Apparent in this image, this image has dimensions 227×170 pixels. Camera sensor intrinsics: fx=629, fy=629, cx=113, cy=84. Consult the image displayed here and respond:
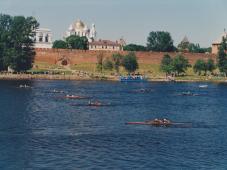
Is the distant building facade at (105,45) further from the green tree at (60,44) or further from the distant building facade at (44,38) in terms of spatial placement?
the green tree at (60,44)

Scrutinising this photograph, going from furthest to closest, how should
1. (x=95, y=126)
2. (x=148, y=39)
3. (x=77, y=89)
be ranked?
(x=148, y=39), (x=77, y=89), (x=95, y=126)

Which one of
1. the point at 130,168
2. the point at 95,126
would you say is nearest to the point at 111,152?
the point at 130,168

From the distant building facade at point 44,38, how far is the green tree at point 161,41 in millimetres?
29486

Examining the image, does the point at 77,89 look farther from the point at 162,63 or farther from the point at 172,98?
the point at 162,63

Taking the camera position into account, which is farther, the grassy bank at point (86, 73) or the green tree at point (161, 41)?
the green tree at point (161, 41)

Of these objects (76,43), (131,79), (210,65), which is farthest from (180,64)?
(76,43)

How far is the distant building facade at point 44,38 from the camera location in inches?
7087

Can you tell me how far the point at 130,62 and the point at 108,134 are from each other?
90.9 metres

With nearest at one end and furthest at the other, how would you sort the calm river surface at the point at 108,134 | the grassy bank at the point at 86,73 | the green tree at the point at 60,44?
the calm river surface at the point at 108,134 < the grassy bank at the point at 86,73 < the green tree at the point at 60,44

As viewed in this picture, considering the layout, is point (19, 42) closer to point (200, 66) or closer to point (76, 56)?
point (76, 56)

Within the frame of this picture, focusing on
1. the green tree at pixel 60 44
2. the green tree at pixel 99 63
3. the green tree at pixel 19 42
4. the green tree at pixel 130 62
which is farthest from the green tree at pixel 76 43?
the green tree at pixel 19 42

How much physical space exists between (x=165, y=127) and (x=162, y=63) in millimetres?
89725

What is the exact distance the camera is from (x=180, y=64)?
141625mm

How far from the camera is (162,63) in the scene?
146875 millimetres
